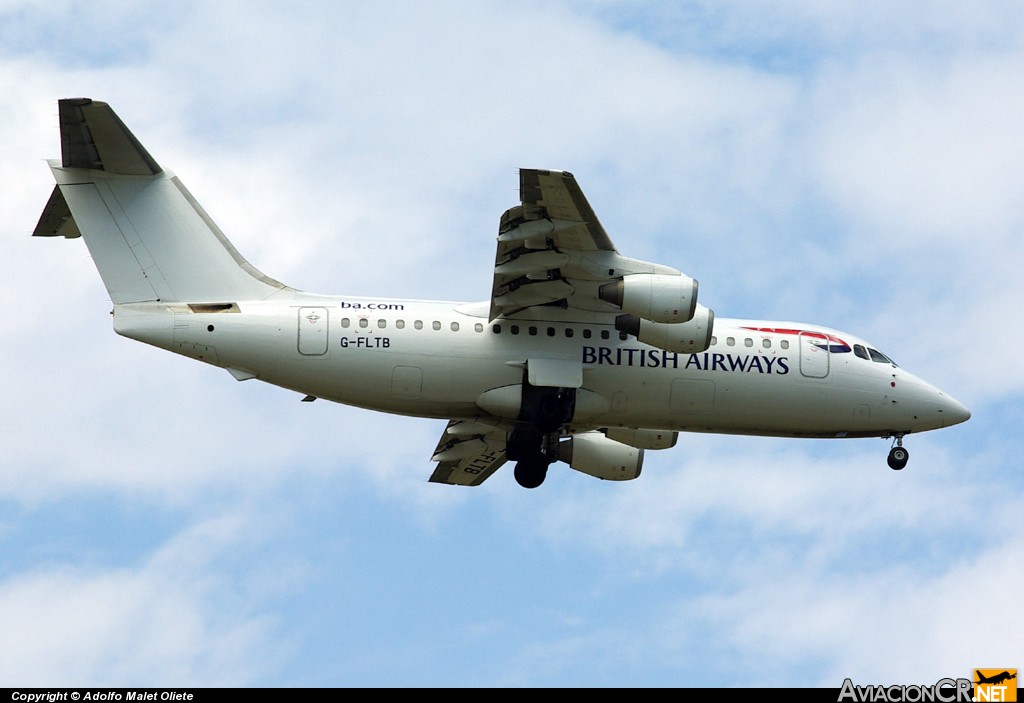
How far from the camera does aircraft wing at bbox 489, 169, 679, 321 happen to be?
24531 mm

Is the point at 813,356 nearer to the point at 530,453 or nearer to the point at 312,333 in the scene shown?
the point at 530,453

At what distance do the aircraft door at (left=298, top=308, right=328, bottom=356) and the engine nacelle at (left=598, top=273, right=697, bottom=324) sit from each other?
458cm

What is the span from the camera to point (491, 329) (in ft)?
88.0

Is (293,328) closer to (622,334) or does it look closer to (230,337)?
(230,337)

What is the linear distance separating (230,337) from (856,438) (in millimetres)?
10949

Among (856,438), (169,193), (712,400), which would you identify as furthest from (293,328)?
(856,438)

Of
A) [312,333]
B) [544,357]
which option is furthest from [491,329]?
[312,333]

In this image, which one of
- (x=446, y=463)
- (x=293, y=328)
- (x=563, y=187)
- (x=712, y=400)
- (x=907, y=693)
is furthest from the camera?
(x=446, y=463)

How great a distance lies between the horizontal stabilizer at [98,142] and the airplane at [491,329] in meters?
0.02

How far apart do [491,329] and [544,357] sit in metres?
0.95

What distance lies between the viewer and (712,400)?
1091 inches

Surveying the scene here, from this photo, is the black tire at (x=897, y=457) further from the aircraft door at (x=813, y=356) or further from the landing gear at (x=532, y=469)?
the landing gear at (x=532, y=469)

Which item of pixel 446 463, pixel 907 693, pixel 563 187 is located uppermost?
pixel 563 187

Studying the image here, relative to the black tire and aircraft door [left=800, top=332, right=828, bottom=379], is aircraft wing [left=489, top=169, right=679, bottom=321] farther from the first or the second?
the black tire
